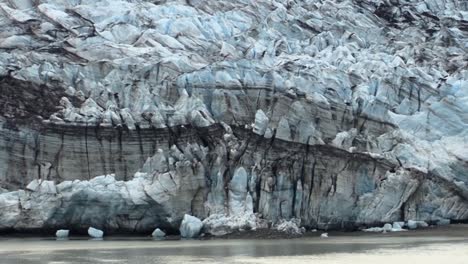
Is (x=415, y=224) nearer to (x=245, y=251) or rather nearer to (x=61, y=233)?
(x=245, y=251)

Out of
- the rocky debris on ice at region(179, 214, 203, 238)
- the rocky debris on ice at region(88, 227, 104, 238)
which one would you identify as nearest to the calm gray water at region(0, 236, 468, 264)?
the rocky debris on ice at region(88, 227, 104, 238)

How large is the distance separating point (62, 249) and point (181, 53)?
8.48 meters

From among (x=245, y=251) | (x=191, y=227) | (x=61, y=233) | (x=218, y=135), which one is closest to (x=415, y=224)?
(x=218, y=135)

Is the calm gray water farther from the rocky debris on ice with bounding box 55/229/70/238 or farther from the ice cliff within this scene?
the ice cliff

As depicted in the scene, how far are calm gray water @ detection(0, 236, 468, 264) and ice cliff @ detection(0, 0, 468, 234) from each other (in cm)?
132

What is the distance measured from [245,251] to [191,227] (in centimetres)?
346

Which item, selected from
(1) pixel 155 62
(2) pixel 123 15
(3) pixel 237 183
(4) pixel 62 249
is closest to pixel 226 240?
(3) pixel 237 183

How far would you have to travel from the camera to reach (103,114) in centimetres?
1772

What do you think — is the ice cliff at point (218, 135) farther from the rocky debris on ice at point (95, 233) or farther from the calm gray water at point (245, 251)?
the calm gray water at point (245, 251)

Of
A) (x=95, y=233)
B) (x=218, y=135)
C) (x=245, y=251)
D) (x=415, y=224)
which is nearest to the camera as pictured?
(x=245, y=251)

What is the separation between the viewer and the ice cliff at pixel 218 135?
55.2 feet

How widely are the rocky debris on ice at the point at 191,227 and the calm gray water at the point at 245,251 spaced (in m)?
0.78

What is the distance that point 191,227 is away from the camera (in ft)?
53.6

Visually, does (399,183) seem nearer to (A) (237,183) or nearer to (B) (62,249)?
(A) (237,183)
